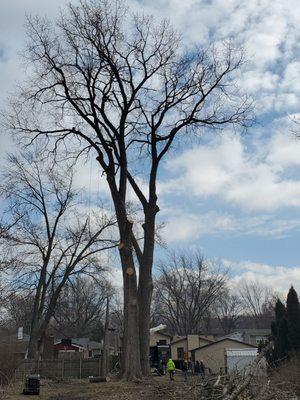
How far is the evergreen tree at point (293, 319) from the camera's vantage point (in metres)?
31.4

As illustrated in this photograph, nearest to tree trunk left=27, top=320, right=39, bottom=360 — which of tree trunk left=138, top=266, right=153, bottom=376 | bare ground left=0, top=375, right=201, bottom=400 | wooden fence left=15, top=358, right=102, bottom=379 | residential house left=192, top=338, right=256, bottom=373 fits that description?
wooden fence left=15, top=358, right=102, bottom=379

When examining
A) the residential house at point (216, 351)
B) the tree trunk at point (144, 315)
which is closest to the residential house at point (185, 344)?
the residential house at point (216, 351)

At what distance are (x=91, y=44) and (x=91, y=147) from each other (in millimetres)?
5379

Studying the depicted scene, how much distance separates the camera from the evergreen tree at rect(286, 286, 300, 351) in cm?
3139

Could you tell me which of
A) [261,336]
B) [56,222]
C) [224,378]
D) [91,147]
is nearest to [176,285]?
[261,336]

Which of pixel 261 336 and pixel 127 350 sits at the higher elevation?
pixel 261 336

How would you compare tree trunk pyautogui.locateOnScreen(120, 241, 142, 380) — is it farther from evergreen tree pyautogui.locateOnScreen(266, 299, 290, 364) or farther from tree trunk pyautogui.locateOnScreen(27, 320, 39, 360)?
tree trunk pyautogui.locateOnScreen(27, 320, 39, 360)

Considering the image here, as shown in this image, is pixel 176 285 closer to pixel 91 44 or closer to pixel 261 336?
pixel 261 336

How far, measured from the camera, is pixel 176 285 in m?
76.5

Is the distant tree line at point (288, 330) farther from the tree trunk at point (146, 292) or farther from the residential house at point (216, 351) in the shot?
the residential house at point (216, 351)

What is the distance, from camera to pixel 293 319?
3206cm

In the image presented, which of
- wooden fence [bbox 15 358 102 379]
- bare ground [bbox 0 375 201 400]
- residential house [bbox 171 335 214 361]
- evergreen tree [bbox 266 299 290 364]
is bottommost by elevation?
bare ground [bbox 0 375 201 400]

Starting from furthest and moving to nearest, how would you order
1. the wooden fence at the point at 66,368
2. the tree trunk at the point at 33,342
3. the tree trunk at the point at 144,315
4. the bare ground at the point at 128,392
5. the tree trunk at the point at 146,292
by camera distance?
the tree trunk at the point at 33,342 → the wooden fence at the point at 66,368 → the tree trunk at the point at 146,292 → the tree trunk at the point at 144,315 → the bare ground at the point at 128,392

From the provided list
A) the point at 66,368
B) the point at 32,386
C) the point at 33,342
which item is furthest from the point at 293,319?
the point at 33,342
